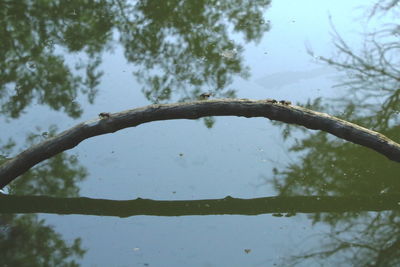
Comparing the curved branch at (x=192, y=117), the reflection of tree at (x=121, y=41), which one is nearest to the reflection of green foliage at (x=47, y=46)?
the reflection of tree at (x=121, y=41)

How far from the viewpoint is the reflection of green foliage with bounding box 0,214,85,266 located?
2.92 m

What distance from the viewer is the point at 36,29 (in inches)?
206

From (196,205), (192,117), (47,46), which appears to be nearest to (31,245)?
(196,205)

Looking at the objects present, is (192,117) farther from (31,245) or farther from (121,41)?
(121,41)

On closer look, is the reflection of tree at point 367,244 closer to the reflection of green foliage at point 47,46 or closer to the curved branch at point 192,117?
the curved branch at point 192,117

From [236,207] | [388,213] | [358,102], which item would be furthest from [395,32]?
[236,207]

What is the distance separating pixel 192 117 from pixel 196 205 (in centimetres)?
57

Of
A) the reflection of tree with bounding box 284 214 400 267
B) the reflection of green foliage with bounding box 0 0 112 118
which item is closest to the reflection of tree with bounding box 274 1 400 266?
the reflection of tree with bounding box 284 214 400 267

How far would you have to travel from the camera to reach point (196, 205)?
3.33 metres

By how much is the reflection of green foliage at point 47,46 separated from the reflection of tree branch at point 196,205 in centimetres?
110

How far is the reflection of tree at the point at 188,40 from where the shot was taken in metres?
4.66

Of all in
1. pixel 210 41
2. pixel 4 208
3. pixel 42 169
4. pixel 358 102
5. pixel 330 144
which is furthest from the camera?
pixel 210 41

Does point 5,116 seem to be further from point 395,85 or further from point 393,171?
point 395,85

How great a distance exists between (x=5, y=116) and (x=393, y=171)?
301cm
